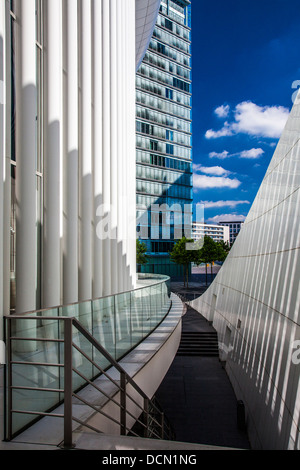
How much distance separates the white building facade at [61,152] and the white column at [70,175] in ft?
0.09

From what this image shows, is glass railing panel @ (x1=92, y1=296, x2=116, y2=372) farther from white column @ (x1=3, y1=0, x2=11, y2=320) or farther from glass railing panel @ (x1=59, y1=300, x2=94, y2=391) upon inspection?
white column @ (x1=3, y1=0, x2=11, y2=320)

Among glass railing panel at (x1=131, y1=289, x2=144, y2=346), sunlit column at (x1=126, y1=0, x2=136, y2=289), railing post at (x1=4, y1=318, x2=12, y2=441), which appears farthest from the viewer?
sunlit column at (x1=126, y1=0, x2=136, y2=289)

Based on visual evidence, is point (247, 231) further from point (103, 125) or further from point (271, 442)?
point (271, 442)

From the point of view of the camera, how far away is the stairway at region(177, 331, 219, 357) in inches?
907

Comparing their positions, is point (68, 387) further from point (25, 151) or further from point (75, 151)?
point (75, 151)

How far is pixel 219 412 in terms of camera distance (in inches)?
603

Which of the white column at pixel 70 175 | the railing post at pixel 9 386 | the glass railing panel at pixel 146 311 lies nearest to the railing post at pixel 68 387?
the railing post at pixel 9 386

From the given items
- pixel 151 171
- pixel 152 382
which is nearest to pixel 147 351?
pixel 152 382

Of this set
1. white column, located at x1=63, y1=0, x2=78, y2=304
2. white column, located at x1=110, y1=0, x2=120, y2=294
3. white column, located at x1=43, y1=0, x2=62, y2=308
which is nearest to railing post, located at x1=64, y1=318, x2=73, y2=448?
white column, located at x1=43, y1=0, x2=62, y2=308

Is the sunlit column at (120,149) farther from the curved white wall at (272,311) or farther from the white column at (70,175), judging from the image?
the white column at (70,175)

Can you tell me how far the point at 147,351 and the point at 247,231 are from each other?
497 inches

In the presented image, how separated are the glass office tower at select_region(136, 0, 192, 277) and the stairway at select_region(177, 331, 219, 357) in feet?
149

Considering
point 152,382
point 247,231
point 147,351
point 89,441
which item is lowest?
point 152,382

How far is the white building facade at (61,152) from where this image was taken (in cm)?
723
